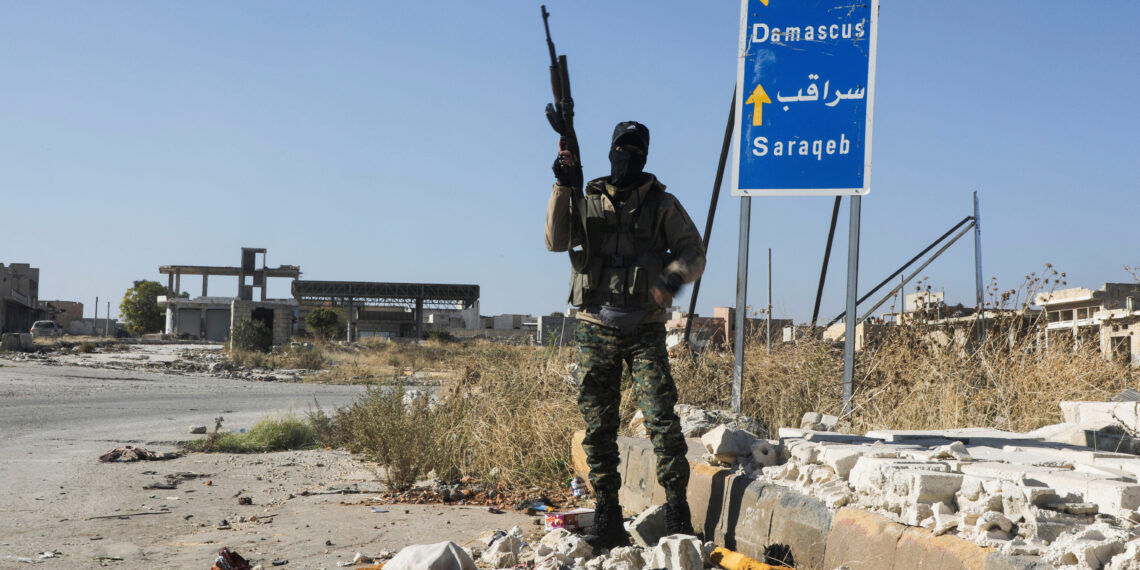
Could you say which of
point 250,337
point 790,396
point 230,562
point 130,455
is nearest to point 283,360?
point 250,337

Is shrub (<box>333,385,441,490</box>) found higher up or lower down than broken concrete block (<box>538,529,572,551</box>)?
higher up

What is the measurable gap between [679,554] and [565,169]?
6.17 ft

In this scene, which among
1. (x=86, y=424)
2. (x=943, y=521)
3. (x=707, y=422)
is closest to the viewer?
(x=943, y=521)

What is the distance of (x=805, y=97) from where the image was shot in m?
6.19

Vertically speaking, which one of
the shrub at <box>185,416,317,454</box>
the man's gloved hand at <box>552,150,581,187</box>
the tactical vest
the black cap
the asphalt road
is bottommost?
the asphalt road

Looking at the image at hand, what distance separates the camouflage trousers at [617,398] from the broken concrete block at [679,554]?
431 mm

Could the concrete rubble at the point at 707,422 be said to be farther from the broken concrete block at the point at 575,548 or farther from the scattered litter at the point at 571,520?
the broken concrete block at the point at 575,548

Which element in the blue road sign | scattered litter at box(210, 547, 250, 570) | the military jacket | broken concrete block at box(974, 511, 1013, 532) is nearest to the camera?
broken concrete block at box(974, 511, 1013, 532)

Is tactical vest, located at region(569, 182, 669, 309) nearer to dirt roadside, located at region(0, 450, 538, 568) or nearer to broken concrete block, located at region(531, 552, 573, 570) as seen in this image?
broken concrete block, located at region(531, 552, 573, 570)

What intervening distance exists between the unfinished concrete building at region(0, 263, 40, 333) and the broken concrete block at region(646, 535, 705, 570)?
203ft

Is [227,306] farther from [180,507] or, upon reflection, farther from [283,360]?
[180,507]

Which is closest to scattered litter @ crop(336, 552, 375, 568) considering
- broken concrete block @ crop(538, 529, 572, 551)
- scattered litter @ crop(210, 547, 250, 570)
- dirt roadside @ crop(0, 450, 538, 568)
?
dirt roadside @ crop(0, 450, 538, 568)

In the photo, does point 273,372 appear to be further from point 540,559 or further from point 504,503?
point 540,559

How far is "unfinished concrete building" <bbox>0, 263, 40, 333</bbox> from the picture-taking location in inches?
2325
